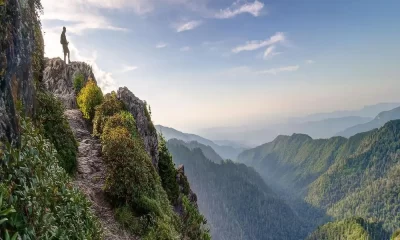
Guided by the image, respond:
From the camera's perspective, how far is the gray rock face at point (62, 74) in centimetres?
2969

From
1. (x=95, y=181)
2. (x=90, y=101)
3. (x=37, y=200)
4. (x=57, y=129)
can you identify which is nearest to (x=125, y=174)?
(x=95, y=181)

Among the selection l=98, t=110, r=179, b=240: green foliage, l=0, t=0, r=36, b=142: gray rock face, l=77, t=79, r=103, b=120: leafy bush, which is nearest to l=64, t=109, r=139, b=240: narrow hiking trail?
l=98, t=110, r=179, b=240: green foliage

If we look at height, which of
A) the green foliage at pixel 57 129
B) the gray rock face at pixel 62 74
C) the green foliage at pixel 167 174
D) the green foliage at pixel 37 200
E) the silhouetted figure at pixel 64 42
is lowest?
the green foliage at pixel 167 174

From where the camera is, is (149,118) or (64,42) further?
(64,42)

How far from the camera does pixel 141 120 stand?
72.2 ft

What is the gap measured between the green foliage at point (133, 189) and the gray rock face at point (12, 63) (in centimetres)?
537

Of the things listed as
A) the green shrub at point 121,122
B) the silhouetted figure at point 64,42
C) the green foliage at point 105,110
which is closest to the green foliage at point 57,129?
the green shrub at point 121,122

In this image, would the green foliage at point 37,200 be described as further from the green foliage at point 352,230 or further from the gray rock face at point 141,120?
the green foliage at point 352,230

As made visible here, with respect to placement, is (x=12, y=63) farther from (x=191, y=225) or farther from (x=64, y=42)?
(x=64, y=42)

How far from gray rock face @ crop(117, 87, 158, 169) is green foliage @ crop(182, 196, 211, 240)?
4.20 meters

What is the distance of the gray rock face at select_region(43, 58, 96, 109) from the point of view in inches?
1169

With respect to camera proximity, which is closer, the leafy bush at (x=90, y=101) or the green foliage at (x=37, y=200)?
the green foliage at (x=37, y=200)

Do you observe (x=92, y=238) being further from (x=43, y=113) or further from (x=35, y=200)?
(x=43, y=113)

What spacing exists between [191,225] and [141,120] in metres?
8.33
